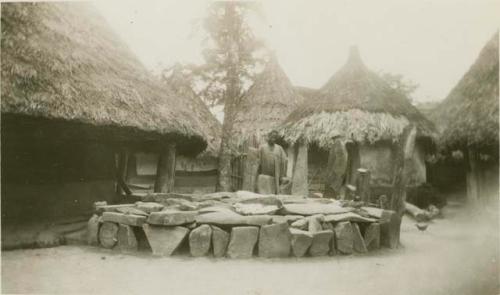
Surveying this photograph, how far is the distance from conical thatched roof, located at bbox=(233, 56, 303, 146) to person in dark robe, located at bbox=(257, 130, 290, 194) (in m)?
6.14

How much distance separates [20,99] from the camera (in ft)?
15.5

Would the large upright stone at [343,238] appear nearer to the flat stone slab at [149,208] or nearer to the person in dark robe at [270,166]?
the person in dark robe at [270,166]

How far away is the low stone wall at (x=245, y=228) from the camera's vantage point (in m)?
4.77

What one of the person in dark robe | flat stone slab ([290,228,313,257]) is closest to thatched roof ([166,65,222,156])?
the person in dark robe

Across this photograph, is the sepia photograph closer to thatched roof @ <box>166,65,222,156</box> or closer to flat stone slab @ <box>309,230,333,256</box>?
flat stone slab @ <box>309,230,333,256</box>

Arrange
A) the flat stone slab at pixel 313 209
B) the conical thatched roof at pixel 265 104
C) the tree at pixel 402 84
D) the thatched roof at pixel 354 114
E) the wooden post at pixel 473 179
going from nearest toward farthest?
the flat stone slab at pixel 313 209 → the wooden post at pixel 473 179 → the thatched roof at pixel 354 114 → the conical thatched roof at pixel 265 104 → the tree at pixel 402 84

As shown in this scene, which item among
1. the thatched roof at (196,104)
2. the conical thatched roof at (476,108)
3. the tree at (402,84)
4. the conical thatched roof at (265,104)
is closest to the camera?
the conical thatched roof at (476,108)

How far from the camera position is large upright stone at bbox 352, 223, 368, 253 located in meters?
5.15

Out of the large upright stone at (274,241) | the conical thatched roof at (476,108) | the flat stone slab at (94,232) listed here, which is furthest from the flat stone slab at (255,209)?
the conical thatched roof at (476,108)

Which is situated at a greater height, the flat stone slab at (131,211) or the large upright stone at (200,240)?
the flat stone slab at (131,211)

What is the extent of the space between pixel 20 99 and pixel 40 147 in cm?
206

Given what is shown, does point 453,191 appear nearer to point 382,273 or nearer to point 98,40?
point 382,273

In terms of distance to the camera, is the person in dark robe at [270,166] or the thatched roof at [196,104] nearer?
the person in dark robe at [270,166]

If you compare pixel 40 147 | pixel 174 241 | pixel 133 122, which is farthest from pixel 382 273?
pixel 40 147
